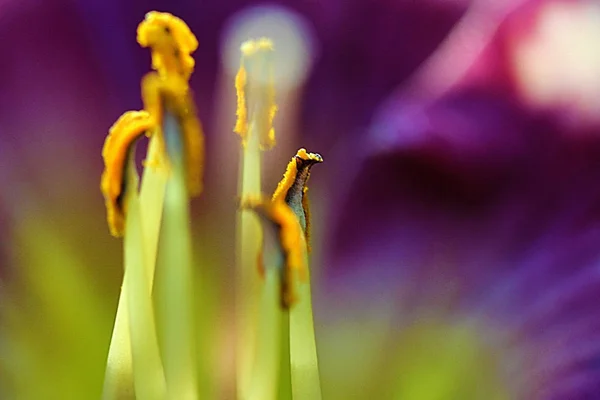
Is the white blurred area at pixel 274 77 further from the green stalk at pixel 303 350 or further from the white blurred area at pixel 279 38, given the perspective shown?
the green stalk at pixel 303 350

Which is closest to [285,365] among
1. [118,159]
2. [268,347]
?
[268,347]

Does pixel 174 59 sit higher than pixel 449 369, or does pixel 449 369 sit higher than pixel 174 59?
pixel 174 59

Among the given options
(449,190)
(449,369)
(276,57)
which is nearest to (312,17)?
(276,57)

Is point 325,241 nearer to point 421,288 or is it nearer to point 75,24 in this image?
point 421,288

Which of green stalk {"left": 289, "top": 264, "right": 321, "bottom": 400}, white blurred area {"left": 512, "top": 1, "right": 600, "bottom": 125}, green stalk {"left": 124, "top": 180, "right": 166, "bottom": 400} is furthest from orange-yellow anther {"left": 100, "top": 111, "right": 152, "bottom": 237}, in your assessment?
white blurred area {"left": 512, "top": 1, "right": 600, "bottom": 125}

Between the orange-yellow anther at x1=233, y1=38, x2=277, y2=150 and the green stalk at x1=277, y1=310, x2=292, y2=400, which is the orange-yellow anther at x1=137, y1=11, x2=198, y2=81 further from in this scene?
the green stalk at x1=277, y1=310, x2=292, y2=400

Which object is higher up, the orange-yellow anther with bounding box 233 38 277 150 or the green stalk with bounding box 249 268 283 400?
the orange-yellow anther with bounding box 233 38 277 150

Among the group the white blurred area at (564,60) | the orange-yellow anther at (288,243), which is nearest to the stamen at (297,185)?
the orange-yellow anther at (288,243)
